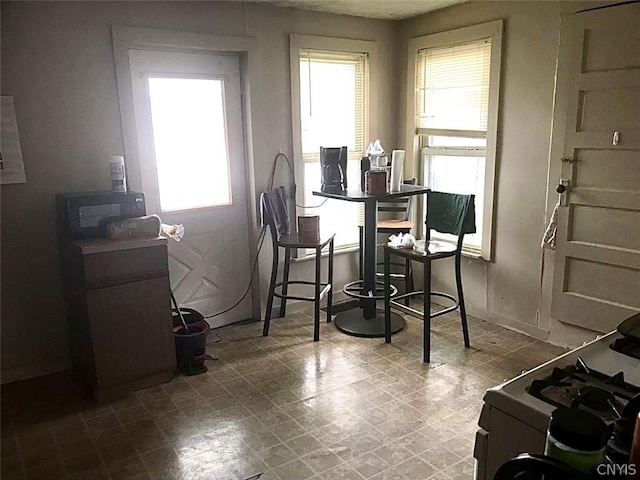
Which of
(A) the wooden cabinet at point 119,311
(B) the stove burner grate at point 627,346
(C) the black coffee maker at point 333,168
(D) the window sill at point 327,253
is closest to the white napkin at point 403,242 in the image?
(C) the black coffee maker at point 333,168

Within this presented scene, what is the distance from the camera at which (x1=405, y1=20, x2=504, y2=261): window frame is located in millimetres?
3537

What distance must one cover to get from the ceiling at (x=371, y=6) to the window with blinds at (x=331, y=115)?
0.30 m

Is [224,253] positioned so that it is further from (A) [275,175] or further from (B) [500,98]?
(B) [500,98]

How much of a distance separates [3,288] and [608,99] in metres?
3.67

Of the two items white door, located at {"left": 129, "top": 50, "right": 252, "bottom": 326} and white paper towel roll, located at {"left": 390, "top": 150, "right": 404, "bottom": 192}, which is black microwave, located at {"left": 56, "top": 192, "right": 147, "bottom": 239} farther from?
white paper towel roll, located at {"left": 390, "top": 150, "right": 404, "bottom": 192}

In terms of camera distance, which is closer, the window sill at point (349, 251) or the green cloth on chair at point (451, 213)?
the green cloth on chair at point (451, 213)

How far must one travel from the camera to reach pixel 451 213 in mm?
3516

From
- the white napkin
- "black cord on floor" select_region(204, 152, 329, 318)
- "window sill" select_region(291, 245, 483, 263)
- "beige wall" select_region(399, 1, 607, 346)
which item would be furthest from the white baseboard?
"black cord on floor" select_region(204, 152, 329, 318)

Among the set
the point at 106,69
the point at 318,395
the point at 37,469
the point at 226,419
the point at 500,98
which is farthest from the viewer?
the point at 500,98

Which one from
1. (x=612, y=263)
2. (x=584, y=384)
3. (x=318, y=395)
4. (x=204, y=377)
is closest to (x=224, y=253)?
(x=204, y=377)

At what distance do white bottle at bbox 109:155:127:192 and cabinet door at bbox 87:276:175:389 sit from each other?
0.62 meters

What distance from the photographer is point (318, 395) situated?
9.46ft

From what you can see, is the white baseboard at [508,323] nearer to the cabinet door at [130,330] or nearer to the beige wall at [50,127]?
the cabinet door at [130,330]

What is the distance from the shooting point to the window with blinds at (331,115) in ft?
12.8
